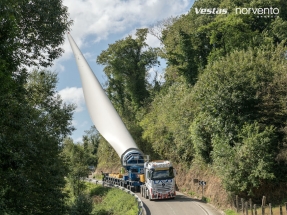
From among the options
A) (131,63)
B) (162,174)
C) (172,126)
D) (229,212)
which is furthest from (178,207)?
(131,63)

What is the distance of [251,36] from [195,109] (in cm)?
980

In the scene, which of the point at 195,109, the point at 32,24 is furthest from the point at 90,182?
the point at 32,24

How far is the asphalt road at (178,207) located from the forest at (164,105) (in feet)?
8.24

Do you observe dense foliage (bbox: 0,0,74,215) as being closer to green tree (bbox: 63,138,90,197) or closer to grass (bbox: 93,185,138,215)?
grass (bbox: 93,185,138,215)

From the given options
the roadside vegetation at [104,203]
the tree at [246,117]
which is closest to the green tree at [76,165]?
the roadside vegetation at [104,203]

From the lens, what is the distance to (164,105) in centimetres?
4678

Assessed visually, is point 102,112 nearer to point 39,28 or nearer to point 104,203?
point 104,203

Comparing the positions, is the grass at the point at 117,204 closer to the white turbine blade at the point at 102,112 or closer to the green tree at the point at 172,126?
the white turbine blade at the point at 102,112

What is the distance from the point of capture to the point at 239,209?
22.3m

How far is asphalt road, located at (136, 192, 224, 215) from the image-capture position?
23.9 m

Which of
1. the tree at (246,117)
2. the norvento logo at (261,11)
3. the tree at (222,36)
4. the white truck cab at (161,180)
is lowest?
the white truck cab at (161,180)

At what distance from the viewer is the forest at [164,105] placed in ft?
36.2

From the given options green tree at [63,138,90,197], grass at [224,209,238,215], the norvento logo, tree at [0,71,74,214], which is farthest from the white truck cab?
the norvento logo

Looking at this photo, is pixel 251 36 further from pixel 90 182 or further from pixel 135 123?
pixel 90 182
